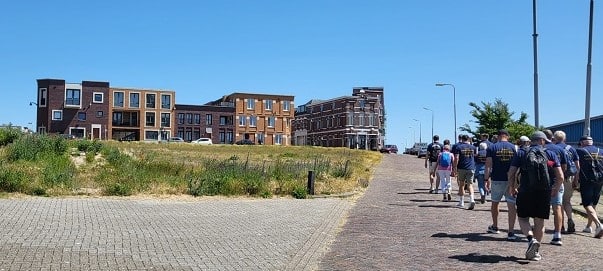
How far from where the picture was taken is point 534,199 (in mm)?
9039

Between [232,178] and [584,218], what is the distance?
9.43 meters

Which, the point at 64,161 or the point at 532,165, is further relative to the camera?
the point at 64,161

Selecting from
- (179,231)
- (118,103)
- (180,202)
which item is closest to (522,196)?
(179,231)

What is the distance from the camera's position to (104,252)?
8.74 meters

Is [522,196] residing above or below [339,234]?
above

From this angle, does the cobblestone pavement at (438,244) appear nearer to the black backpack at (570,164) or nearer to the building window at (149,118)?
the black backpack at (570,164)

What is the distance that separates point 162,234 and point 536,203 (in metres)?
6.01

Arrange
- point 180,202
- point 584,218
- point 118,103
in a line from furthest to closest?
point 118,103
point 180,202
point 584,218

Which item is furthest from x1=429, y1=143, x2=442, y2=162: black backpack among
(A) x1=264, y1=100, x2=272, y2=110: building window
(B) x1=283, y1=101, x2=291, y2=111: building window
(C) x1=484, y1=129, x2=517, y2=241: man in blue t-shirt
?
(B) x1=283, y1=101, x2=291, y2=111: building window

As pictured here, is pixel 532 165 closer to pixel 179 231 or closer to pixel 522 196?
pixel 522 196

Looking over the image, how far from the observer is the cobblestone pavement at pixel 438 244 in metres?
8.45

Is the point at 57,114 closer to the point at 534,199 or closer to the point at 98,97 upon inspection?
the point at 98,97

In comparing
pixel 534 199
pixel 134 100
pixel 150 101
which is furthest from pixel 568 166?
pixel 134 100

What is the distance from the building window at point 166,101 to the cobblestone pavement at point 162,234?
294 ft
